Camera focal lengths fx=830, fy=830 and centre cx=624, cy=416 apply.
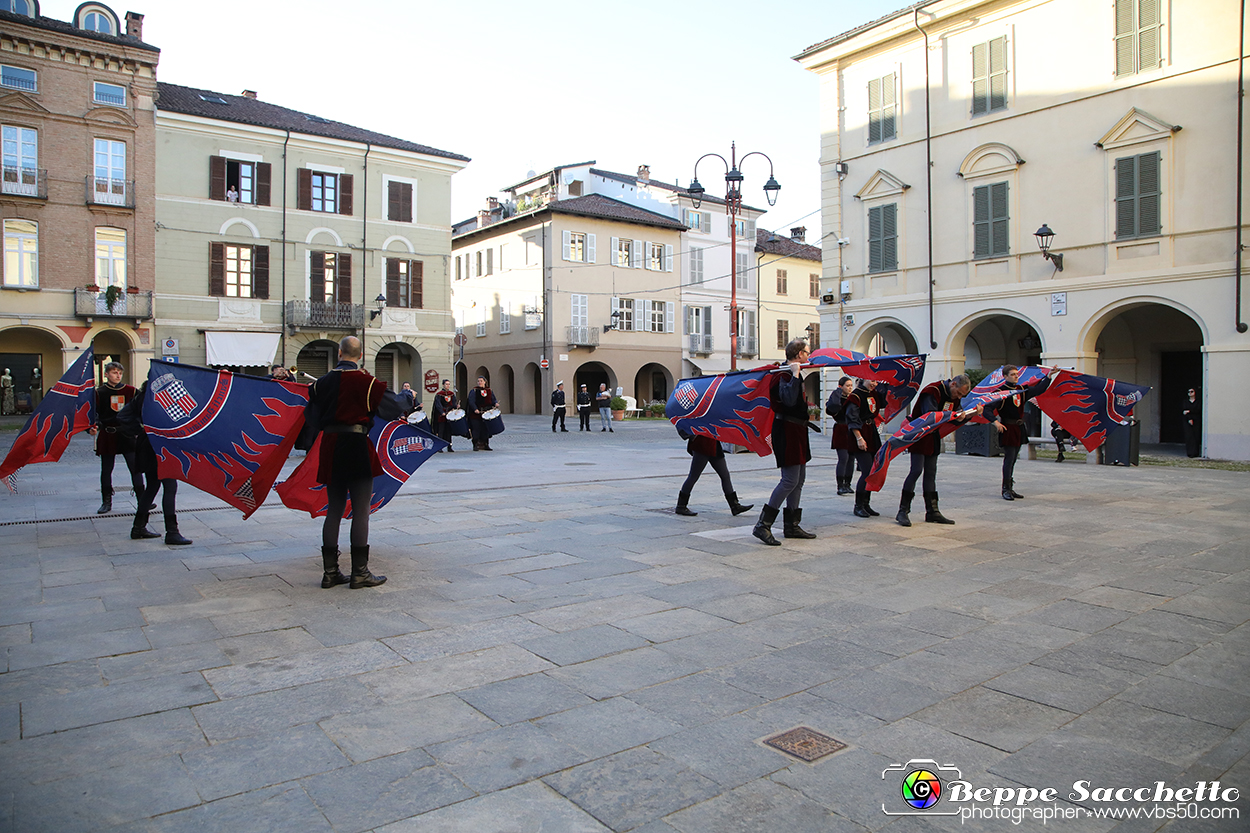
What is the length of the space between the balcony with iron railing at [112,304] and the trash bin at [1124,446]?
30.0m

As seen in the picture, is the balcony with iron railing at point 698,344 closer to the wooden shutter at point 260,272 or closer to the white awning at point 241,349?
the white awning at point 241,349

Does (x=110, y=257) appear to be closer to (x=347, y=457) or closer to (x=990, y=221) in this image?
(x=347, y=457)

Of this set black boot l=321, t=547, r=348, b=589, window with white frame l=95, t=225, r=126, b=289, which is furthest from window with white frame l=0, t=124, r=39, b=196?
black boot l=321, t=547, r=348, b=589

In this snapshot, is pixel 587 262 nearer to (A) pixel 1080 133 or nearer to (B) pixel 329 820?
(A) pixel 1080 133

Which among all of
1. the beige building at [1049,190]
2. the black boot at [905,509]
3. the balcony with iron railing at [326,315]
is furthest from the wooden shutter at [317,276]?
the black boot at [905,509]

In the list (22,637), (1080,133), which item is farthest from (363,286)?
(22,637)

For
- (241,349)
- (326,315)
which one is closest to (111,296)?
(241,349)

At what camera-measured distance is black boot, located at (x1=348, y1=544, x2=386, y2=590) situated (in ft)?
20.7

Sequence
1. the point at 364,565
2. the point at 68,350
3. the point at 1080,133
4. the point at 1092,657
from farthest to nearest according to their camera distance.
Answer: the point at 68,350
the point at 1080,133
the point at 364,565
the point at 1092,657

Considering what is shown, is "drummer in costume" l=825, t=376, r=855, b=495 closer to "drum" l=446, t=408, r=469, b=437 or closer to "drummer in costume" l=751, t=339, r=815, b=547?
"drummer in costume" l=751, t=339, r=815, b=547

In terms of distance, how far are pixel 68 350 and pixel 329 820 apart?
3161cm

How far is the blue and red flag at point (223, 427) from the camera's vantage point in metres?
7.20

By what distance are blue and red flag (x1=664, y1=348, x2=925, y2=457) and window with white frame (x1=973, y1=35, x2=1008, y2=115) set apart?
15682 millimetres

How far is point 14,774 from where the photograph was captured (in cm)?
325
